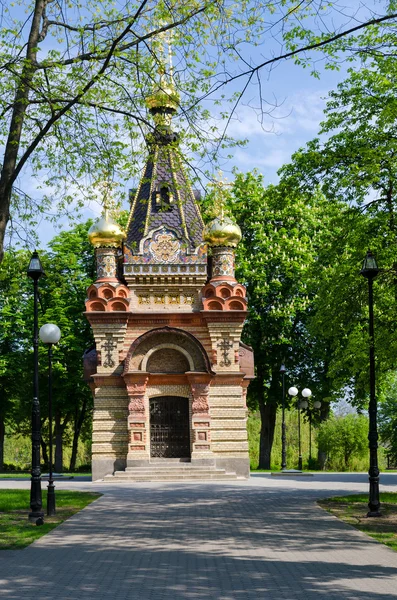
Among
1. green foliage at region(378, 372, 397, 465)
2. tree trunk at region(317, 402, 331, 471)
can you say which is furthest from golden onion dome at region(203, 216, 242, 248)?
green foliage at region(378, 372, 397, 465)

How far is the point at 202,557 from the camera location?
11.3m

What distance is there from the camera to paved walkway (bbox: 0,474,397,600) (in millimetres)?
9000

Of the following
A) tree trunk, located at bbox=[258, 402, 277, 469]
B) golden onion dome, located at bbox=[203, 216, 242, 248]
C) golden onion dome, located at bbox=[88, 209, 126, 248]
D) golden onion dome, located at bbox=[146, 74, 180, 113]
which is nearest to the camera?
golden onion dome, located at bbox=[146, 74, 180, 113]

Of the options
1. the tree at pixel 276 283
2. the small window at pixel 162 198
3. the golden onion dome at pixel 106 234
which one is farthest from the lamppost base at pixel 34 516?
the tree at pixel 276 283

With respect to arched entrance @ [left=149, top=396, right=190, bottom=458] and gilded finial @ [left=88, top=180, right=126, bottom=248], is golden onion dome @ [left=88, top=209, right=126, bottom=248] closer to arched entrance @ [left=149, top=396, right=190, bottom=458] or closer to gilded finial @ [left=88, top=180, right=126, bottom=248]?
gilded finial @ [left=88, top=180, right=126, bottom=248]

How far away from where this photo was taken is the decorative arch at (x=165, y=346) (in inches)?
1104

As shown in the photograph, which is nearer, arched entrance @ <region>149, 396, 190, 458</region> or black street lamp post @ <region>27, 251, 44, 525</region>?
black street lamp post @ <region>27, 251, 44, 525</region>

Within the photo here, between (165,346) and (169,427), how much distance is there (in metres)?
2.78

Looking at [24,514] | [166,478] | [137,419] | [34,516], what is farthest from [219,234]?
[34,516]

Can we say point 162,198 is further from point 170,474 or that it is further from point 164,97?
point 164,97

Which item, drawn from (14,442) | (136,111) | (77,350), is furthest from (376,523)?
(14,442)

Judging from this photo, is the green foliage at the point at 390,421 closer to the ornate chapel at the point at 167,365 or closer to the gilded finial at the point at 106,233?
the ornate chapel at the point at 167,365

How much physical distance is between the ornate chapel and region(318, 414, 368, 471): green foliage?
11220mm

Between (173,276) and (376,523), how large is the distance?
15.1 meters
